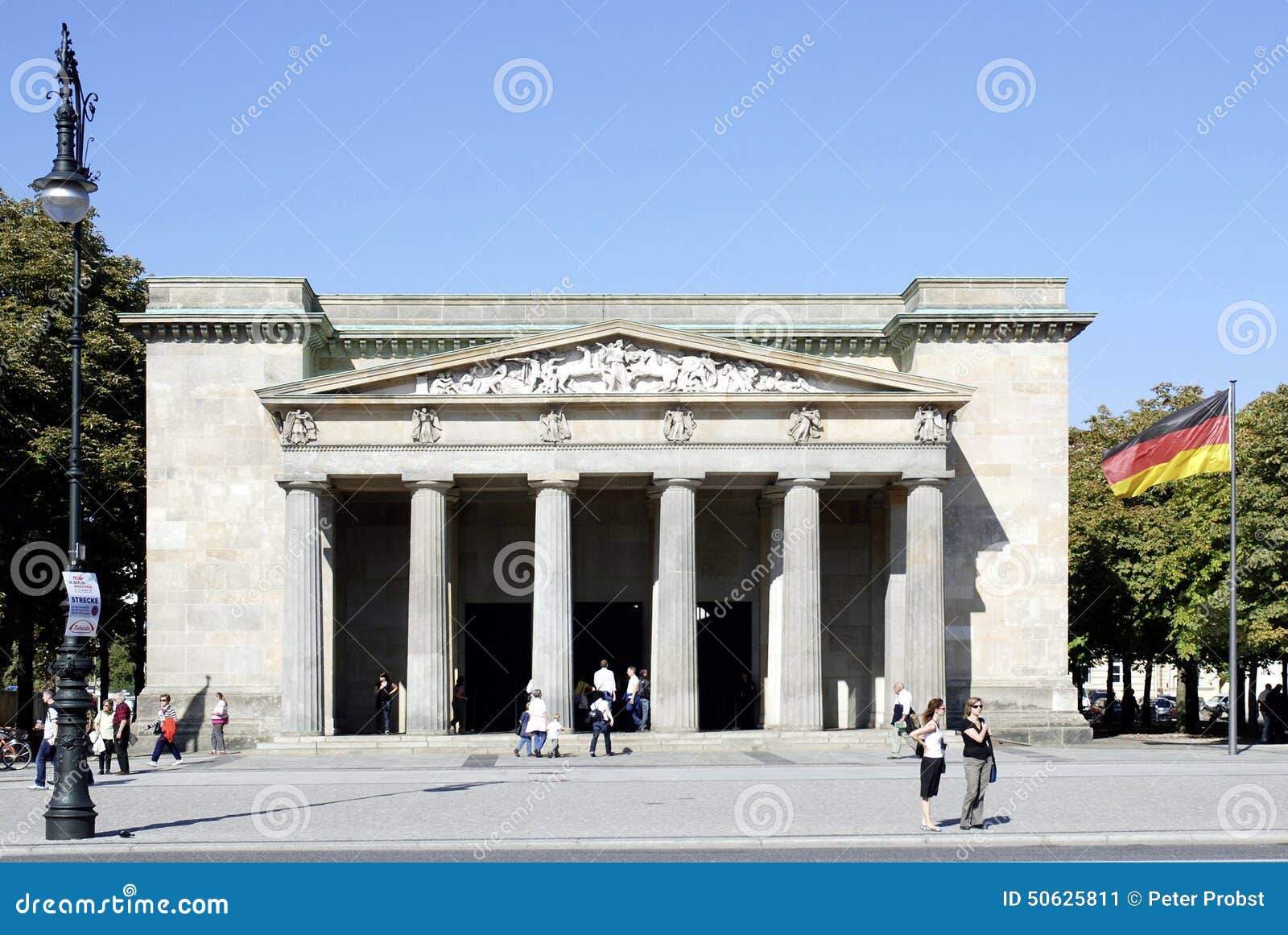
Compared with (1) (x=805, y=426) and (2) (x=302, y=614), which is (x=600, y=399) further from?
(2) (x=302, y=614)

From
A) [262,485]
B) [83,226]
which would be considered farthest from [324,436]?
[83,226]

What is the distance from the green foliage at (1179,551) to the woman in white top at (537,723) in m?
25.3

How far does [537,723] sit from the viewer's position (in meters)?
42.9

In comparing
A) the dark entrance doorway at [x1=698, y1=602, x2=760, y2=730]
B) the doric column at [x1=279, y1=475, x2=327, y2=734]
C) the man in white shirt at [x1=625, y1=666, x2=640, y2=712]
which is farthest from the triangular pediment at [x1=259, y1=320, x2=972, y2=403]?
the dark entrance doorway at [x1=698, y1=602, x2=760, y2=730]

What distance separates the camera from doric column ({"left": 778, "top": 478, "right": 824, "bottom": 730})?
48656mm

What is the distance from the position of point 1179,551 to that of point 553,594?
2892 centimetres

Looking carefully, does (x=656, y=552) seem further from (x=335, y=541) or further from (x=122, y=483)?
(x=122, y=483)

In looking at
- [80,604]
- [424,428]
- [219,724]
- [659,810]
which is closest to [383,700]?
[219,724]

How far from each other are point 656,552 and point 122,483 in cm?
2009

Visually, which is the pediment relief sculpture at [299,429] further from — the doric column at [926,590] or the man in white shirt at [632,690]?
the doric column at [926,590]

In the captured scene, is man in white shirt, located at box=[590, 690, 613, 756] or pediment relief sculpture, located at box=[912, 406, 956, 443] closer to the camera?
man in white shirt, located at box=[590, 690, 613, 756]

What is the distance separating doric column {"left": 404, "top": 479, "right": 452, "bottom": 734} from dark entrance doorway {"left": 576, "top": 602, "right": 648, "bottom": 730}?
29.2 ft

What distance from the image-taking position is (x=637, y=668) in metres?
56.2

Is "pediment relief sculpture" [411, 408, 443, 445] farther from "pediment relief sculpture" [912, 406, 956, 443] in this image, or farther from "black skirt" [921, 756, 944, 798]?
"black skirt" [921, 756, 944, 798]
